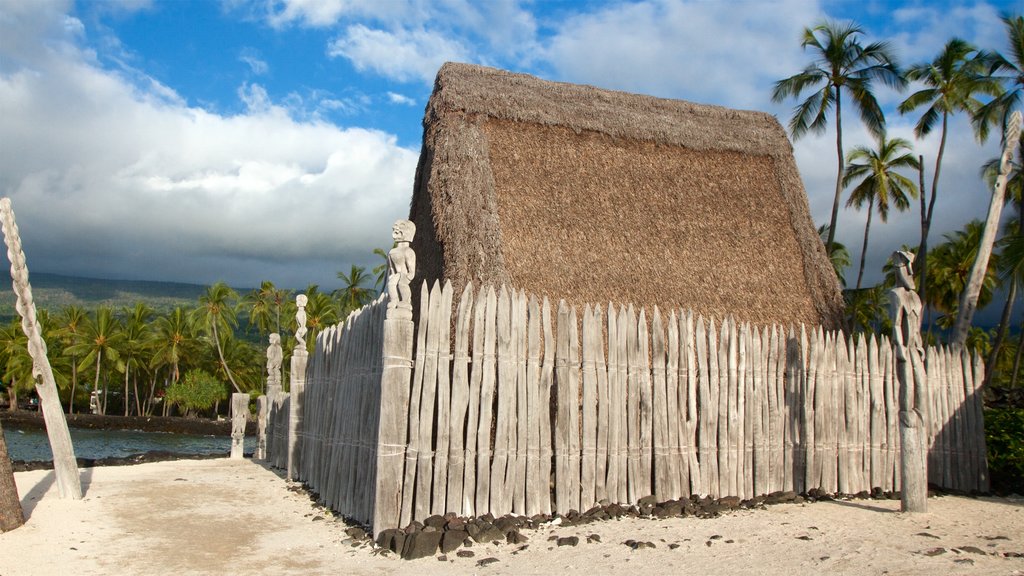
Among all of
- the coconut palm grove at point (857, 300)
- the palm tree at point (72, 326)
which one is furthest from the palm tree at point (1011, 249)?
the palm tree at point (72, 326)

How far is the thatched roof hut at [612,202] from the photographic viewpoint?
9797 mm

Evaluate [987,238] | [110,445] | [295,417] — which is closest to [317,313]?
[110,445]

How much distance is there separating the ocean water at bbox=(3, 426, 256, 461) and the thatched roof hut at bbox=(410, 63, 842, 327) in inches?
527

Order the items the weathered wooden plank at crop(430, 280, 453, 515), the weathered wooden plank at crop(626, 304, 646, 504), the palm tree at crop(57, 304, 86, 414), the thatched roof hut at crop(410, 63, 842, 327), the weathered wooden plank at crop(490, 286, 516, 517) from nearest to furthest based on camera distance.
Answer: the weathered wooden plank at crop(430, 280, 453, 515)
the weathered wooden plank at crop(490, 286, 516, 517)
the weathered wooden plank at crop(626, 304, 646, 504)
the thatched roof hut at crop(410, 63, 842, 327)
the palm tree at crop(57, 304, 86, 414)

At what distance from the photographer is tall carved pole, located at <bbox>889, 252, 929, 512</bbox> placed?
23.8 ft

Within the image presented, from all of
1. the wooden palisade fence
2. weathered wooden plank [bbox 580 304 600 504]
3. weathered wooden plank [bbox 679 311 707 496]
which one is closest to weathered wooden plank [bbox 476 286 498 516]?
the wooden palisade fence

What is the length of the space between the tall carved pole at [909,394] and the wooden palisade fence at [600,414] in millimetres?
581

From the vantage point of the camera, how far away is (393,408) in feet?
19.6

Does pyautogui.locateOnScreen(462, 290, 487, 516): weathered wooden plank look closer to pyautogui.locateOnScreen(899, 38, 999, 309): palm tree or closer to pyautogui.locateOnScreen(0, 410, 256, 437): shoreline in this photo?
pyautogui.locateOnScreen(899, 38, 999, 309): palm tree

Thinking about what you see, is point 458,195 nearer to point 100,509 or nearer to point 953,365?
point 100,509

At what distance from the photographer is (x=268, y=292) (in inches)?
1721

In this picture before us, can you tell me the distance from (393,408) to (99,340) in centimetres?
4200

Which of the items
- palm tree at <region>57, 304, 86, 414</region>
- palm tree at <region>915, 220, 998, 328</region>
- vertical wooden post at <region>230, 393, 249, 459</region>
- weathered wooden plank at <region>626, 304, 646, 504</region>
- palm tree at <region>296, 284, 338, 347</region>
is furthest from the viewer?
palm tree at <region>57, 304, 86, 414</region>

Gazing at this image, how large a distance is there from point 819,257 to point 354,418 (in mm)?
7921
